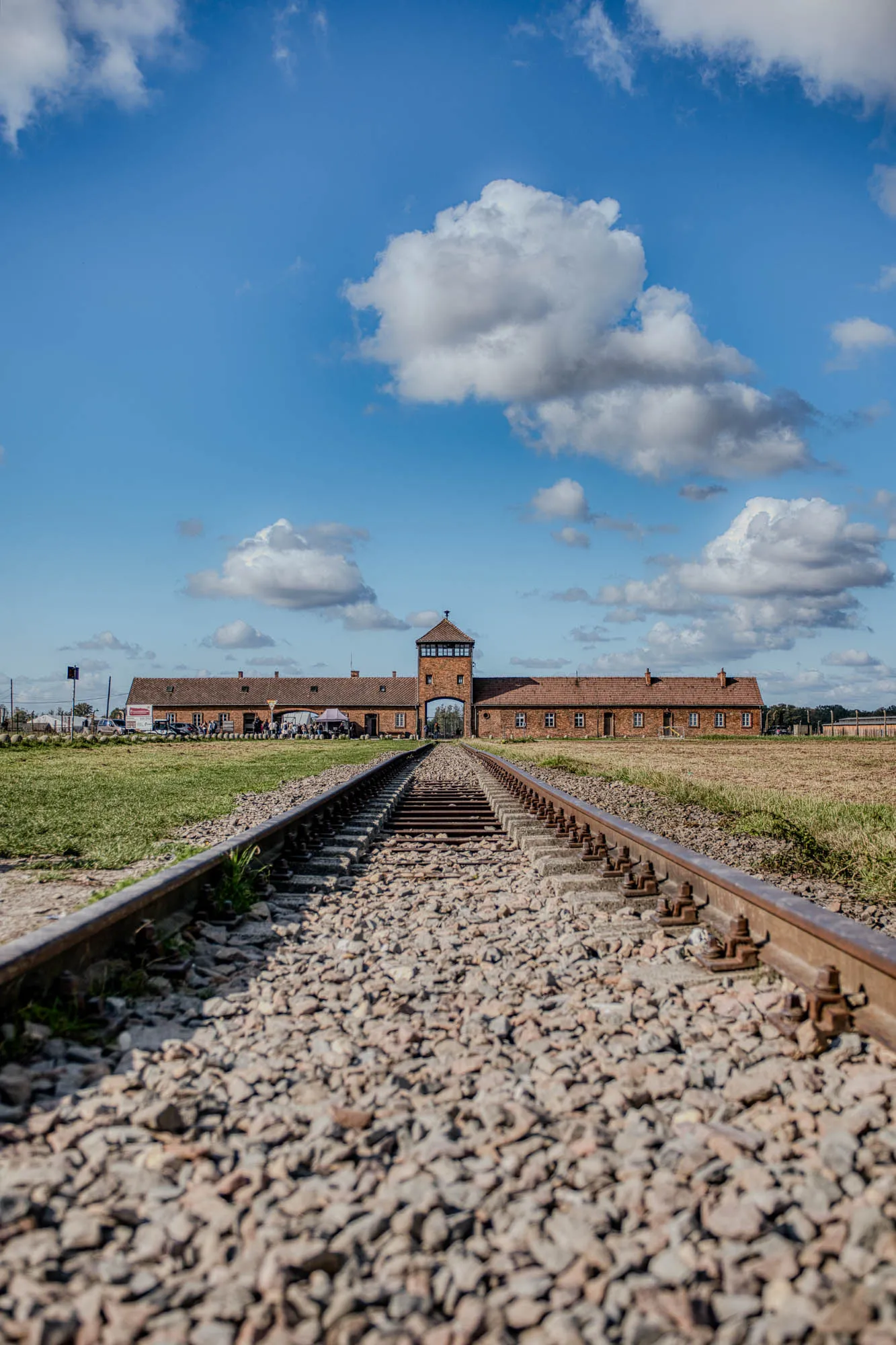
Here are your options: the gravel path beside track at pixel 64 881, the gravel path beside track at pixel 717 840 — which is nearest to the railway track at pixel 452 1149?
the gravel path beside track at pixel 64 881

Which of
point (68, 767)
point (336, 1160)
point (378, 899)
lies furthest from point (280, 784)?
point (336, 1160)

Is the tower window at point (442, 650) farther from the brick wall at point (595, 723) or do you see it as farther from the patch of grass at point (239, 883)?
the patch of grass at point (239, 883)

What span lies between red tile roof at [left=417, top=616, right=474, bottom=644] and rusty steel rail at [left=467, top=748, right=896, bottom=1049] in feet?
216

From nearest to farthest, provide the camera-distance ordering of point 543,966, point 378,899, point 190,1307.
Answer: point 190,1307, point 543,966, point 378,899

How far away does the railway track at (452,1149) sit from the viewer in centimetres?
175

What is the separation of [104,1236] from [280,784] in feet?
42.2

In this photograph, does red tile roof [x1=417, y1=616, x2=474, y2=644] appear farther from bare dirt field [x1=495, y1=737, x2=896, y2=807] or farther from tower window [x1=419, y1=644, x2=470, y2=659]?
bare dirt field [x1=495, y1=737, x2=896, y2=807]

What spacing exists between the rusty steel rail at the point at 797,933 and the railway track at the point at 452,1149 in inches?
1.1

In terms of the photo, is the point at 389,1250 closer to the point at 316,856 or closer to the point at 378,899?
the point at 378,899

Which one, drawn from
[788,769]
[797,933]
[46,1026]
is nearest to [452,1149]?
[46,1026]

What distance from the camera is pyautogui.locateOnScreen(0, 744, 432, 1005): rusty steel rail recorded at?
305cm

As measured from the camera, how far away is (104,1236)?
1991 millimetres

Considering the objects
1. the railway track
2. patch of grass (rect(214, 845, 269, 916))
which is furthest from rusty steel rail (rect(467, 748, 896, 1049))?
patch of grass (rect(214, 845, 269, 916))

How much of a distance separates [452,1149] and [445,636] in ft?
229
